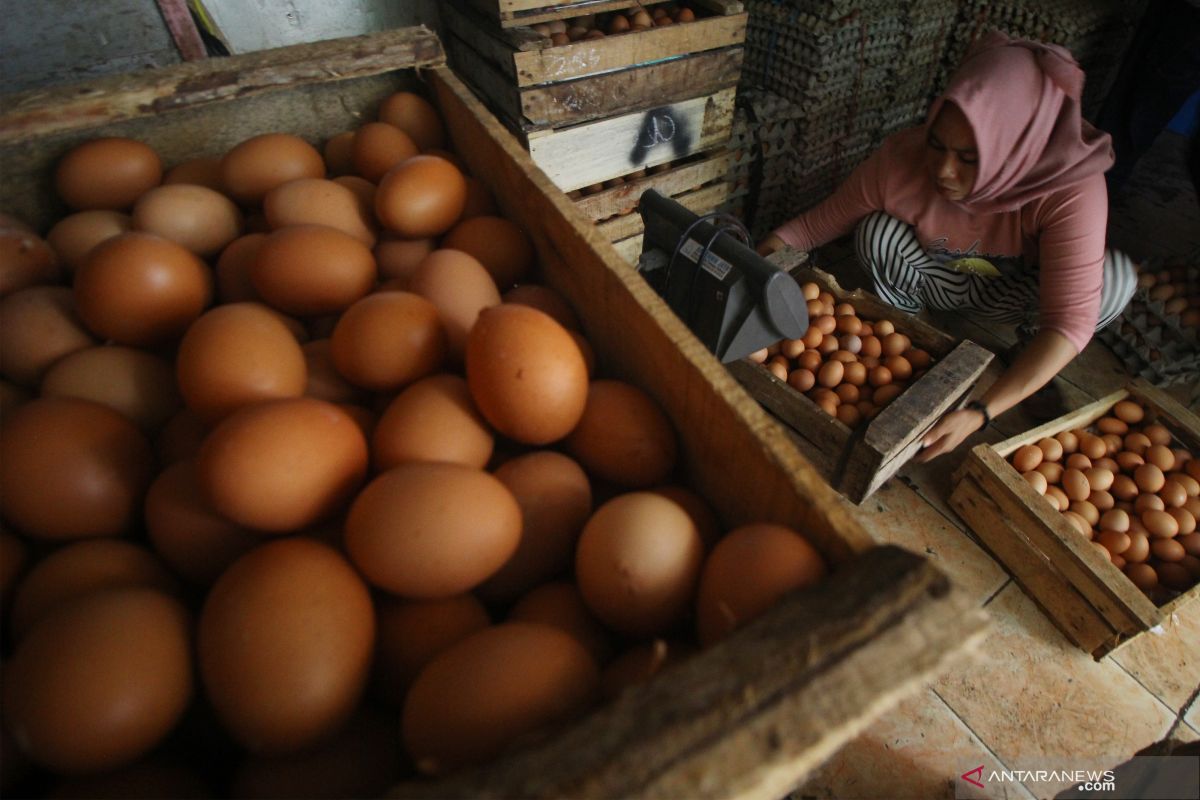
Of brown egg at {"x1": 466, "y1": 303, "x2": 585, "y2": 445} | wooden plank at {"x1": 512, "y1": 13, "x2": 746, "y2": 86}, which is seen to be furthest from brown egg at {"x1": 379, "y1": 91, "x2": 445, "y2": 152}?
brown egg at {"x1": 466, "y1": 303, "x2": 585, "y2": 445}

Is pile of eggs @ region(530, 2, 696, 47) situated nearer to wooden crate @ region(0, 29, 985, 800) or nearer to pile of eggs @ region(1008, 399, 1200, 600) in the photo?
wooden crate @ region(0, 29, 985, 800)

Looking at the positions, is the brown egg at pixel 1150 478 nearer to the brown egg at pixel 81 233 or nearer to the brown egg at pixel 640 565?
the brown egg at pixel 640 565

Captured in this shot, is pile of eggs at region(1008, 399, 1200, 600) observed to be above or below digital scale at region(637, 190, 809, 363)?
below

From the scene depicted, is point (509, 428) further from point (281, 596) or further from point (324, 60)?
point (324, 60)

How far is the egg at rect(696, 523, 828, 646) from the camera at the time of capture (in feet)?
2.06

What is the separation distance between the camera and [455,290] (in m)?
1.04

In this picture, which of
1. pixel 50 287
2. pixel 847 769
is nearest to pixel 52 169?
pixel 50 287

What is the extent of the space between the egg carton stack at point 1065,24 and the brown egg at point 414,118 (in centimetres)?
285

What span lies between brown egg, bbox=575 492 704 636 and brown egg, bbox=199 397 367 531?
1.11 ft

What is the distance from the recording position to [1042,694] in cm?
163

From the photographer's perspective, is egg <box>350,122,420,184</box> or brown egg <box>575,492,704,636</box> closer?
brown egg <box>575,492,704,636</box>

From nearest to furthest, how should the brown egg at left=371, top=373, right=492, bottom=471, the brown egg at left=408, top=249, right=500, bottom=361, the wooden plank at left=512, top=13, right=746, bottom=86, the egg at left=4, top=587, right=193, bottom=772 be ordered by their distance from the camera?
the egg at left=4, top=587, right=193, bottom=772 < the brown egg at left=371, top=373, right=492, bottom=471 < the brown egg at left=408, top=249, right=500, bottom=361 < the wooden plank at left=512, top=13, right=746, bottom=86

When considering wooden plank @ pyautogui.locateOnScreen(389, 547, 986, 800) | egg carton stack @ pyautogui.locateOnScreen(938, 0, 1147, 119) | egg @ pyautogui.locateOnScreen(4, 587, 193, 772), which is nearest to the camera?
wooden plank @ pyautogui.locateOnScreen(389, 547, 986, 800)

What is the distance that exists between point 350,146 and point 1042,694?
7.60 ft
